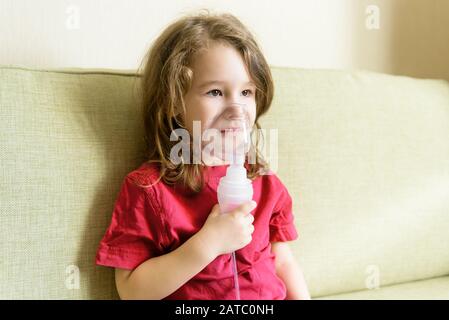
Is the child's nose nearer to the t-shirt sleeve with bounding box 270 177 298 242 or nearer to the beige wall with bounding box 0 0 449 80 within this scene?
the t-shirt sleeve with bounding box 270 177 298 242

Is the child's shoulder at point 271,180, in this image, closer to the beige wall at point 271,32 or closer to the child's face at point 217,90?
the child's face at point 217,90

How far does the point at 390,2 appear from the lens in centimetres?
153

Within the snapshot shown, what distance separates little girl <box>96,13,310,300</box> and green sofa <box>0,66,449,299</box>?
0.07 metres

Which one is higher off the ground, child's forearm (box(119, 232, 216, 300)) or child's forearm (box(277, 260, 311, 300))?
child's forearm (box(119, 232, 216, 300))

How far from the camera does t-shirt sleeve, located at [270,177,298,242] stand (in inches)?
39.5

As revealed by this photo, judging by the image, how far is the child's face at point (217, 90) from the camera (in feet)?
2.87

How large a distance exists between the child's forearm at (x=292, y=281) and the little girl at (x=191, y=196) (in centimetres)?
6

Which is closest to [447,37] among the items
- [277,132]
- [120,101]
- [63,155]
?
[277,132]

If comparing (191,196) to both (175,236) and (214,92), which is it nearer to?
(175,236)

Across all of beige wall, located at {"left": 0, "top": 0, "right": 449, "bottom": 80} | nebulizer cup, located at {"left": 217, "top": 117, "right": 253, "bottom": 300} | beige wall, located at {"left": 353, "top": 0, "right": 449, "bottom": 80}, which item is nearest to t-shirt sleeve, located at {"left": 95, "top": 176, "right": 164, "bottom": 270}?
nebulizer cup, located at {"left": 217, "top": 117, "right": 253, "bottom": 300}

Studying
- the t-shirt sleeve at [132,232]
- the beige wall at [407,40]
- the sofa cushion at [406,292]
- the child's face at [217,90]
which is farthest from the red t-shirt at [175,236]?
the beige wall at [407,40]

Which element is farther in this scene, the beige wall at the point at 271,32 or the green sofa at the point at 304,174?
the beige wall at the point at 271,32

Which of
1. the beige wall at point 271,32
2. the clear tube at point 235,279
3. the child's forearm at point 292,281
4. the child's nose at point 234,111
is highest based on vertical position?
the beige wall at point 271,32
